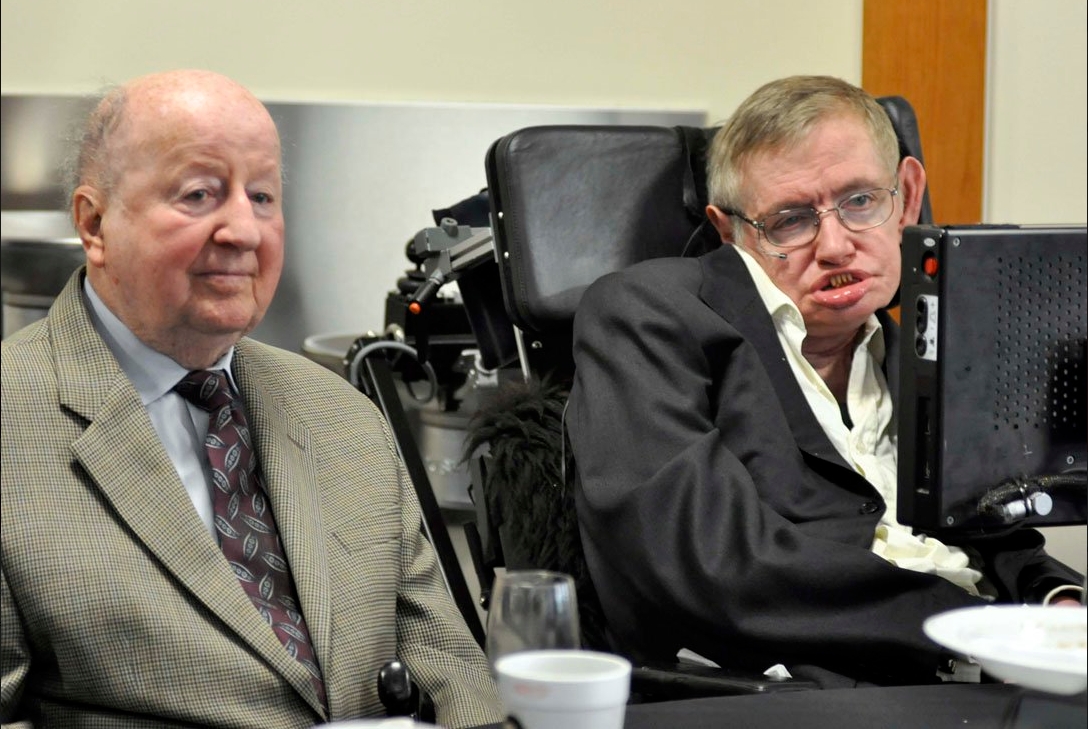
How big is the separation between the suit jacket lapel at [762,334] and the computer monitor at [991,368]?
0.48 meters

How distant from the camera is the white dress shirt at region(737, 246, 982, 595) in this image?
71.9 inches

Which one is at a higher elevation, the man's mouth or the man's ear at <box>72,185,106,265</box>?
the man's ear at <box>72,185,106,265</box>

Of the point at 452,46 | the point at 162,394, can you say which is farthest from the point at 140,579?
the point at 452,46

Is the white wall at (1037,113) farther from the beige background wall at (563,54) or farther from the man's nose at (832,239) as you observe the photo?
the man's nose at (832,239)

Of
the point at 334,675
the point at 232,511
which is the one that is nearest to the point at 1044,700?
the point at 334,675

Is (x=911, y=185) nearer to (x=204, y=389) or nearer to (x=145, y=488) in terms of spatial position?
(x=204, y=389)

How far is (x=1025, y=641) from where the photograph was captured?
3.47 feet

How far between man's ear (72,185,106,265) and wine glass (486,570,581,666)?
2.32 feet

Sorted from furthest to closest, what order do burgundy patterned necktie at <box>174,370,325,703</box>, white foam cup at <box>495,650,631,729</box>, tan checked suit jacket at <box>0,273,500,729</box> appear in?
1. burgundy patterned necktie at <box>174,370,325,703</box>
2. tan checked suit jacket at <box>0,273,500,729</box>
3. white foam cup at <box>495,650,631,729</box>

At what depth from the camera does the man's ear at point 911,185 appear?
7.04 feet

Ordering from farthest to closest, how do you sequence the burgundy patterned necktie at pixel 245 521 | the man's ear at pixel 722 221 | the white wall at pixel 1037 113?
the white wall at pixel 1037 113 < the man's ear at pixel 722 221 < the burgundy patterned necktie at pixel 245 521

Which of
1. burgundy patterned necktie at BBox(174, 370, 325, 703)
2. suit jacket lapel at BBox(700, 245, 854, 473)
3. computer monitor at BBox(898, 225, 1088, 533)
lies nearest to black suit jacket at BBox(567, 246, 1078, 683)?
suit jacket lapel at BBox(700, 245, 854, 473)

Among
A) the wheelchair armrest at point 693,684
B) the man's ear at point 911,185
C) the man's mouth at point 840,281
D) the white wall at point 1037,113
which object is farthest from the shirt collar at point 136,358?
the white wall at point 1037,113

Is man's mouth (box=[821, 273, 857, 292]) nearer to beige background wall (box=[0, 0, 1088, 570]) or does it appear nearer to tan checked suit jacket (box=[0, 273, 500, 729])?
tan checked suit jacket (box=[0, 273, 500, 729])
